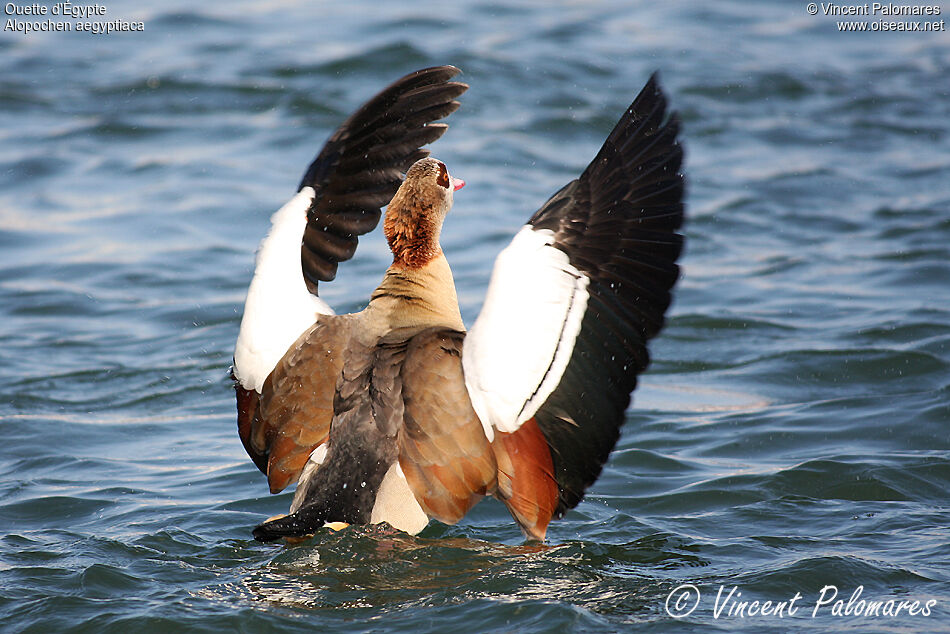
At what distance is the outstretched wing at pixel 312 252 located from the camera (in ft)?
14.3

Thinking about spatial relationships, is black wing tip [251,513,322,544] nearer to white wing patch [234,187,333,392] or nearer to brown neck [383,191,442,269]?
white wing patch [234,187,333,392]

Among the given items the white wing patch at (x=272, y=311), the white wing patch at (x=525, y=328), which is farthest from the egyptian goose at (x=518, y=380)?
the white wing patch at (x=272, y=311)

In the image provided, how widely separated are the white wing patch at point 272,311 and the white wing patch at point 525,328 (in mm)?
905

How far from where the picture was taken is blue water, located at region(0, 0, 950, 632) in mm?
4031

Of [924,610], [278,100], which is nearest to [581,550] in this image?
[924,610]

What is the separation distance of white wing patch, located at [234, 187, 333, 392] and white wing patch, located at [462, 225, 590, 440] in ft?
2.97

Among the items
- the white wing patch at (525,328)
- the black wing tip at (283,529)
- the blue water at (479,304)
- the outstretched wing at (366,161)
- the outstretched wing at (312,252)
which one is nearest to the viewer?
the black wing tip at (283,529)

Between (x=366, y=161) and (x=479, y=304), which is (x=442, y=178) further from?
(x=479, y=304)

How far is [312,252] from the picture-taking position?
17.5ft

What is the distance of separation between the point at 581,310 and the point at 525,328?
0.73 ft

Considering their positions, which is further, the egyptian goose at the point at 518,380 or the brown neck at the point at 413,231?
the brown neck at the point at 413,231

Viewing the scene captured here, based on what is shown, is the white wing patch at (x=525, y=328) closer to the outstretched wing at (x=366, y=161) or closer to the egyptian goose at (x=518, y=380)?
the egyptian goose at (x=518, y=380)

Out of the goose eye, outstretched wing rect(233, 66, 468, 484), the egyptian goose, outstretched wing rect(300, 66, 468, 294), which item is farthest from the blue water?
the goose eye

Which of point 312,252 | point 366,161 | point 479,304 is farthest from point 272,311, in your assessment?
point 479,304
